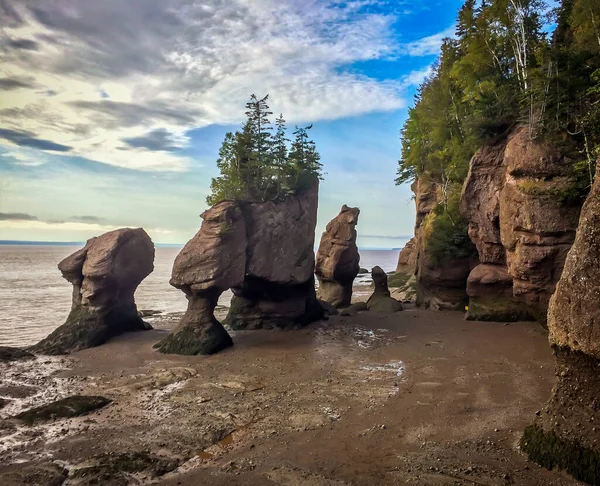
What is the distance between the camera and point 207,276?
23.3m

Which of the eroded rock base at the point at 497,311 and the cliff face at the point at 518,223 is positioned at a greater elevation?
the cliff face at the point at 518,223

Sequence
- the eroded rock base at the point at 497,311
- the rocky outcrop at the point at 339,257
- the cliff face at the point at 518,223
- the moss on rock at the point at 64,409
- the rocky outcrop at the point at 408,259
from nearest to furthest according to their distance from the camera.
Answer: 1. the moss on rock at the point at 64,409
2. the cliff face at the point at 518,223
3. the eroded rock base at the point at 497,311
4. the rocky outcrop at the point at 339,257
5. the rocky outcrop at the point at 408,259

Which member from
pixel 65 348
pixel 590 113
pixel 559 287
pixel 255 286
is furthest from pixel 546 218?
pixel 65 348

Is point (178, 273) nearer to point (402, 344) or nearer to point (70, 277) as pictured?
point (70, 277)

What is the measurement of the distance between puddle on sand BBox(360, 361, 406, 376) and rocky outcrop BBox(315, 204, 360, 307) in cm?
1892

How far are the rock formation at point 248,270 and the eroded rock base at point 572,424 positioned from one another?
16.0 metres

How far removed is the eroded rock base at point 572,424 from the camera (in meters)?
8.59

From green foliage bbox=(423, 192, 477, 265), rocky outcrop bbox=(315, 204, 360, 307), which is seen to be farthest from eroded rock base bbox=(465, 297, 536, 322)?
rocky outcrop bbox=(315, 204, 360, 307)

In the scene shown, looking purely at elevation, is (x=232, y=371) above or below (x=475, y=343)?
below

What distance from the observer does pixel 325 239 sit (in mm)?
39031

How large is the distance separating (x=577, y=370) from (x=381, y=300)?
2531cm

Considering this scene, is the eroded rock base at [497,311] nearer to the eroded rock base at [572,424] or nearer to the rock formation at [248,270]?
the rock formation at [248,270]

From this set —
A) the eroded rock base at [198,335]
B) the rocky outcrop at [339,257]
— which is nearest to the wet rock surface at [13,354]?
the eroded rock base at [198,335]

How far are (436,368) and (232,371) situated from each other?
8.65 metres
